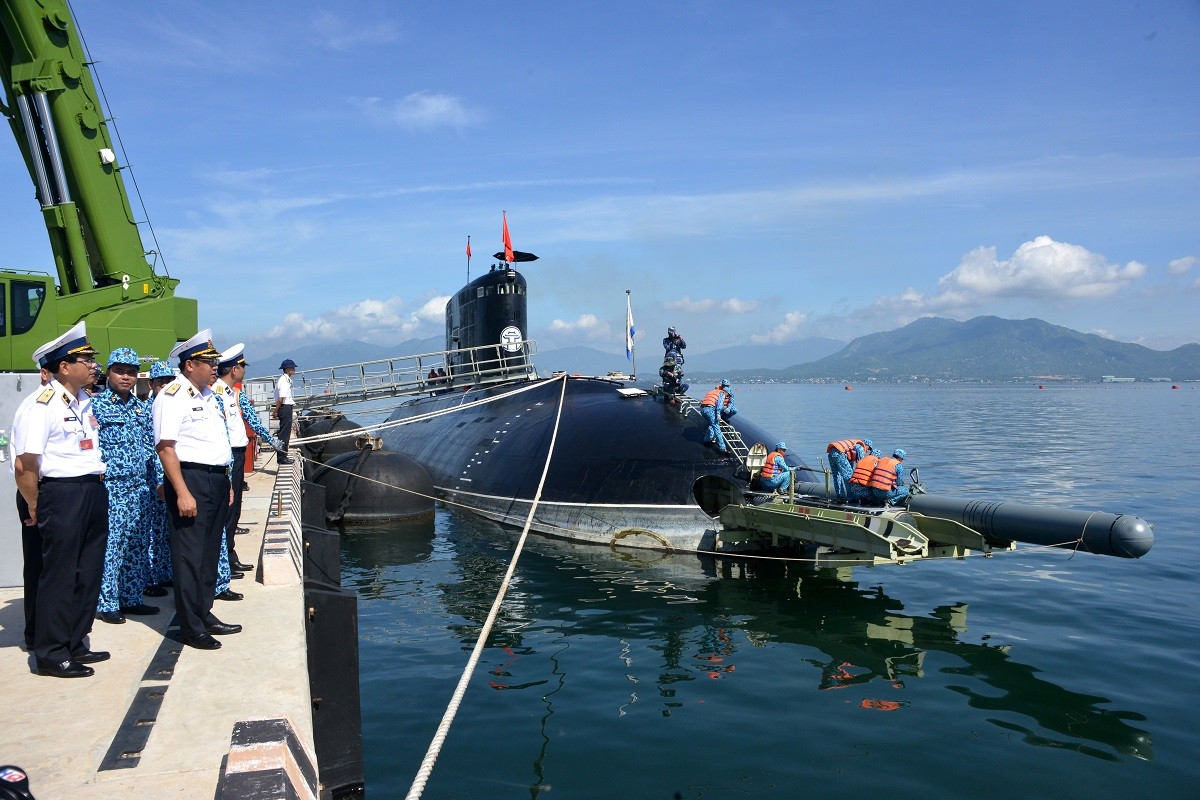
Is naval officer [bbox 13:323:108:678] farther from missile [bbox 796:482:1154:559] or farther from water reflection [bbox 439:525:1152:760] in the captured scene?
missile [bbox 796:482:1154:559]

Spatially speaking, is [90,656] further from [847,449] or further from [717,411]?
[717,411]

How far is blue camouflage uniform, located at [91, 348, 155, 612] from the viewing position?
6.64 m

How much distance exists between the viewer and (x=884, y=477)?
1429 centimetres

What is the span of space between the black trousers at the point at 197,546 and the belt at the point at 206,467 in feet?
0.05

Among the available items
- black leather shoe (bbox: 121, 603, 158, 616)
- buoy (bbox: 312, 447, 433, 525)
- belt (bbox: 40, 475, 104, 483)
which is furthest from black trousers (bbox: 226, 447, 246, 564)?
buoy (bbox: 312, 447, 433, 525)

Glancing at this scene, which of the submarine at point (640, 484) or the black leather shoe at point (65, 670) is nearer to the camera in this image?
the black leather shoe at point (65, 670)

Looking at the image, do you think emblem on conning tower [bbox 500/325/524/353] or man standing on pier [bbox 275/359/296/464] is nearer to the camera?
man standing on pier [bbox 275/359/296/464]

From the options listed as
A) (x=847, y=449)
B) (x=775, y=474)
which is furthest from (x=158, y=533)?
(x=847, y=449)

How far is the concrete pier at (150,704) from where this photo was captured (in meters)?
4.27

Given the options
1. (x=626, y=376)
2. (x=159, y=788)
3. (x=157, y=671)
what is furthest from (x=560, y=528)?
(x=159, y=788)

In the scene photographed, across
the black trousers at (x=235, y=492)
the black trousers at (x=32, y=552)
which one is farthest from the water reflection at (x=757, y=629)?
the black trousers at (x=32, y=552)

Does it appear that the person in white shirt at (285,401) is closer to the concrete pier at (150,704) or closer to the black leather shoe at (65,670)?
the concrete pier at (150,704)

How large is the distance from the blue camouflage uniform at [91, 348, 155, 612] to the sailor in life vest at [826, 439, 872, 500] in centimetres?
1139

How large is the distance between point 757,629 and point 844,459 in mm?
4510
